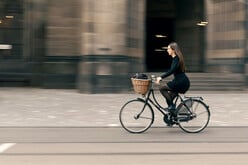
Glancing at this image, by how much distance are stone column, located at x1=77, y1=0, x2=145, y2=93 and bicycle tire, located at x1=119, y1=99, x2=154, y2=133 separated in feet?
22.6

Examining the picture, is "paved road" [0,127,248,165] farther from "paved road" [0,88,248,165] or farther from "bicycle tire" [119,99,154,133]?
"bicycle tire" [119,99,154,133]

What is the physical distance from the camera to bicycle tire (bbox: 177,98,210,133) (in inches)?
374

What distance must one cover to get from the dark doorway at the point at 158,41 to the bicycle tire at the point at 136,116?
1710cm

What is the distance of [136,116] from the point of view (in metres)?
9.35

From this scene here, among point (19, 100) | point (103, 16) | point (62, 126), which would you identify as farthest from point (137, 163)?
point (103, 16)

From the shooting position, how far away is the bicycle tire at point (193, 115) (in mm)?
9500

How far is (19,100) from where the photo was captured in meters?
14.5

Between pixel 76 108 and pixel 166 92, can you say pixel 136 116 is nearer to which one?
pixel 166 92

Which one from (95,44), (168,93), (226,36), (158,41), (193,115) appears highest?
(226,36)

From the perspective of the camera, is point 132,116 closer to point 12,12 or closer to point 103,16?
point 103,16

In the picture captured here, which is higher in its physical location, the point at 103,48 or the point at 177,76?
the point at 103,48

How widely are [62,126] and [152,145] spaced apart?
108 inches

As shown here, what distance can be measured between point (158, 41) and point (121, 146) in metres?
20.3

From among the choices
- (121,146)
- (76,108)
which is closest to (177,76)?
(121,146)
